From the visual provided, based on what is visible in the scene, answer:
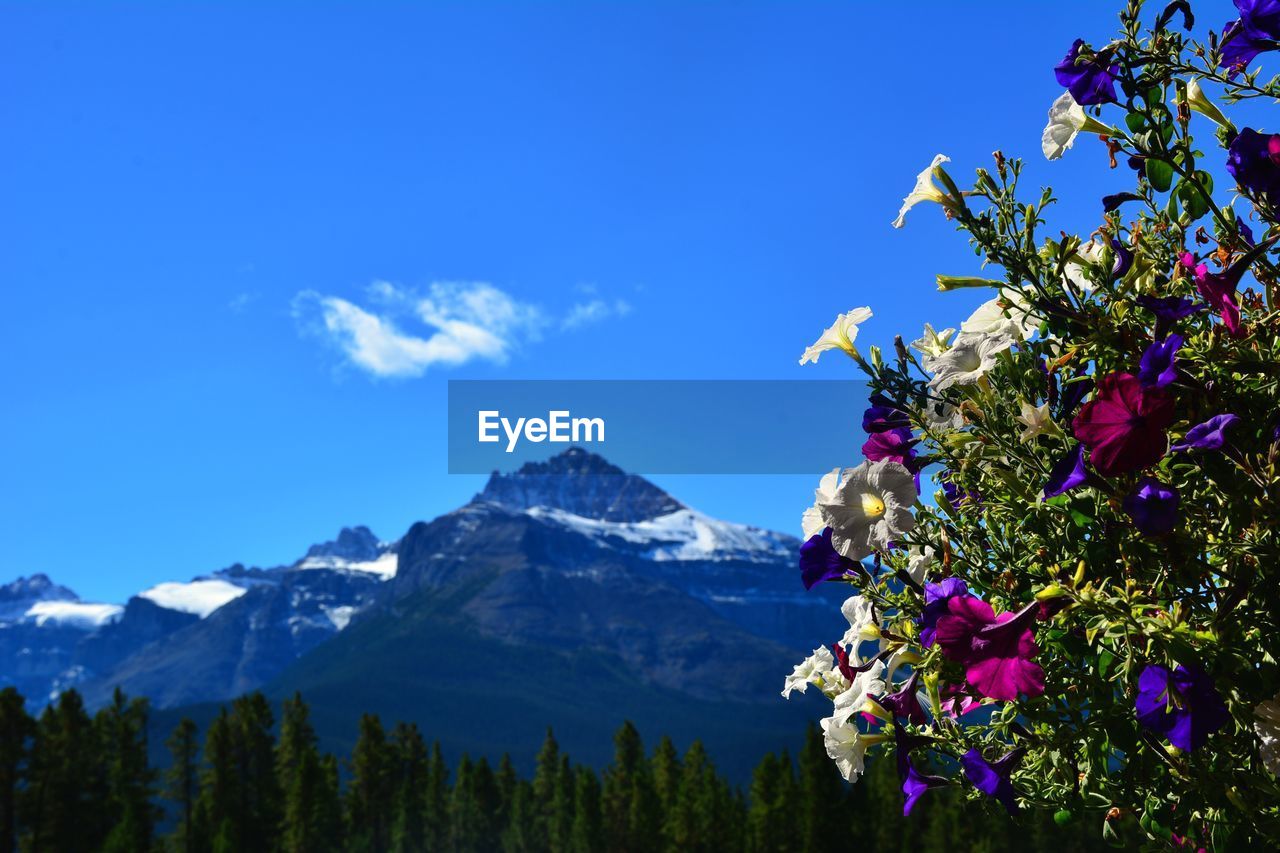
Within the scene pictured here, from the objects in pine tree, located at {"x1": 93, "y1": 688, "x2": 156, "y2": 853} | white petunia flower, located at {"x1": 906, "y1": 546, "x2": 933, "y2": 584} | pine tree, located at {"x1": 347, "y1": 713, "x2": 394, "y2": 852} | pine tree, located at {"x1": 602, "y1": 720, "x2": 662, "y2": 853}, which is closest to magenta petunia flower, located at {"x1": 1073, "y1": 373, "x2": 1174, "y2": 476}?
white petunia flower, located at {"x1": 906, "y1": 546, "x2": 933, "y2": 584}

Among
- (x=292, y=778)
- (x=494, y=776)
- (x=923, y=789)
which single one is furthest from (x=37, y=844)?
(x=923, y=789)

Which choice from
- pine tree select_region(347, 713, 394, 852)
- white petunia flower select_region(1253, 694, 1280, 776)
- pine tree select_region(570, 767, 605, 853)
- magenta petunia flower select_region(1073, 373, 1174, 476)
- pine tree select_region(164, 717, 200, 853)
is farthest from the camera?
pine tree select_region(347, 713, 394, 852)

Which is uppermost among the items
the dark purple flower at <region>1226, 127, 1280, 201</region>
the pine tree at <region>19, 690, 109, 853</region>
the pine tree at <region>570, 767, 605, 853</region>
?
the dark purple flower at <region>1226, 127, 1280, 201</region>

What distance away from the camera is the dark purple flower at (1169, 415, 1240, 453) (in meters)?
2.90

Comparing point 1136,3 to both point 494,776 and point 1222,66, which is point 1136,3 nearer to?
point 1222,66

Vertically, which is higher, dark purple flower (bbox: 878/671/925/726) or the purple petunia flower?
the purple petunia flower

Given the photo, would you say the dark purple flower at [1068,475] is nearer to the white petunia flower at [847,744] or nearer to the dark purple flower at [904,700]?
the dark purple flower at [904,700]

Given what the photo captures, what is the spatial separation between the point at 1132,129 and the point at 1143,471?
1.03 meters

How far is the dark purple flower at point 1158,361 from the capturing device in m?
3.02

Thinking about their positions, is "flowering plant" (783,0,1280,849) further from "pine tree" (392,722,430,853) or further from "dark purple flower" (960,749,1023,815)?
"pine tree" (392,722,430,853)

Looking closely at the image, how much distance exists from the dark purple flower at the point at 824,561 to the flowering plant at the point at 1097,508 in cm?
1

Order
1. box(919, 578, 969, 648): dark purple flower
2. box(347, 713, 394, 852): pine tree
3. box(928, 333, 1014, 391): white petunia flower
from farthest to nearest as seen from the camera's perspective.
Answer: box(347, 713, 394, 852): pine tree < box(928, 333, 1014, 391): white petunia flower < box(919, 578, 969, 648): dark purple flower

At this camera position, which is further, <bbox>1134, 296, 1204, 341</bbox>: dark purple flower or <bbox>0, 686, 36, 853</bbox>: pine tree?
<bbox>0, 686, 36, 853</bbox>: pine tree

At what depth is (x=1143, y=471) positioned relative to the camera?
125 inches
